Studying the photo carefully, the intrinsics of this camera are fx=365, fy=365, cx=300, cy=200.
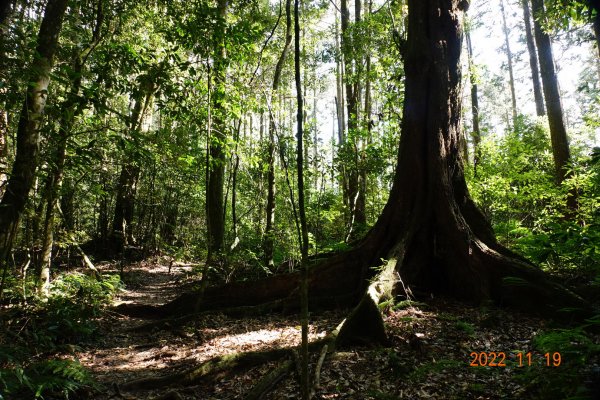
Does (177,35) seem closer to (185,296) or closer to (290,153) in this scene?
(185,296)

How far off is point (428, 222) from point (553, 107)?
707cm

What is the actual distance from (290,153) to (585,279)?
8675 millimetres

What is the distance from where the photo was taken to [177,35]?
6.77 metres

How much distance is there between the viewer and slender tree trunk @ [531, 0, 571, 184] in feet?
32.8

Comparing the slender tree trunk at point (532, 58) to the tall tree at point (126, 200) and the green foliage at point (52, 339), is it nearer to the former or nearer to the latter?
the tall tree at point (126, 200)

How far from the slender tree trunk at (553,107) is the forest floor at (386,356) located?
265 inches

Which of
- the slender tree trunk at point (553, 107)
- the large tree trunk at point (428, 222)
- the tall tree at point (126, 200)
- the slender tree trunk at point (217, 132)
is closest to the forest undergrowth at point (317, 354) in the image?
the large tree trunk at point (428, 222)

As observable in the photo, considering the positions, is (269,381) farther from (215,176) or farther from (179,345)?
(215,176)

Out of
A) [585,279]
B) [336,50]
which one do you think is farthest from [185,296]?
[336,50]

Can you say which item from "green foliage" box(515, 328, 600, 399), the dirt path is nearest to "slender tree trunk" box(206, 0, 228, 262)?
the dirt path

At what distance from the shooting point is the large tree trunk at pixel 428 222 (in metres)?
5.95

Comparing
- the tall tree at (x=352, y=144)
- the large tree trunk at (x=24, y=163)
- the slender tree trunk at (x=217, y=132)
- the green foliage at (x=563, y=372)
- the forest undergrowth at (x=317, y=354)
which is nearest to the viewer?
the green foliage at (x=563, y=372)

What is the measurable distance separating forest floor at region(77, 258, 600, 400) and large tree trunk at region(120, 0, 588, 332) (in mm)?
420

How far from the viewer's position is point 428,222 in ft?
21.3
